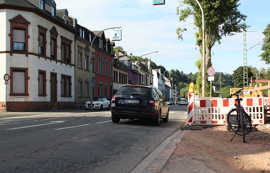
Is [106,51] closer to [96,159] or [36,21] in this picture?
[36,21]

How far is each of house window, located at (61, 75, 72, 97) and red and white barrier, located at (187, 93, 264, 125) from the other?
23441mm

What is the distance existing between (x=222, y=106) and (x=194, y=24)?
17.4m

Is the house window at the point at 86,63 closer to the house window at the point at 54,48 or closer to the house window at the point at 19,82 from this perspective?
the house window at the point at 54,48

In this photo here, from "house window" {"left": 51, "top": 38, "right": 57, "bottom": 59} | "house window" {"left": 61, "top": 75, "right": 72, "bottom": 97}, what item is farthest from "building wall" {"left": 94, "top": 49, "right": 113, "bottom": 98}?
"house window" {"left": 51, "top": 38, "right": 57, "bottom": 59}

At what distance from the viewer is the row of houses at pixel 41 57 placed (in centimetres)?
2577

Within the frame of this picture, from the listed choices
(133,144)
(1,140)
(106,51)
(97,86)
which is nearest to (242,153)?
(133,144)

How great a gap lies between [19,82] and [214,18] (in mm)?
17098

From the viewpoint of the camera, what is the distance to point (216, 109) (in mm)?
11703

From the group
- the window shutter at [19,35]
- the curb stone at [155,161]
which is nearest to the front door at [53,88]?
the window shutter at [19,35]

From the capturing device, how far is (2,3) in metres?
25.7

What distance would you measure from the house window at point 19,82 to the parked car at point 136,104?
53.1 ft

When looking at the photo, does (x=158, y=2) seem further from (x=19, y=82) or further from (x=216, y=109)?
(x=19, y=82)

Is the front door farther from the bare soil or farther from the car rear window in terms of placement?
the bare soil

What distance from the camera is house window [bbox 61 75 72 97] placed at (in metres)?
33.7
